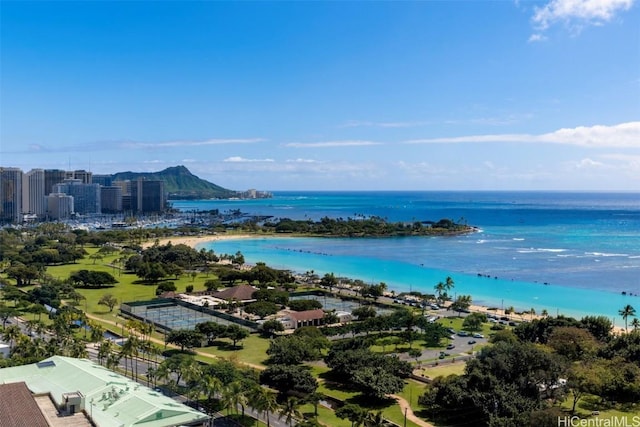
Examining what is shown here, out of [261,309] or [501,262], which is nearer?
[261,309]

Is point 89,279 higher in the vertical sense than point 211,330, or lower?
lower

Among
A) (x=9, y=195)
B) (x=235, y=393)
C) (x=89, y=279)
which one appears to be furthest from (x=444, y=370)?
(x=9, y=195)

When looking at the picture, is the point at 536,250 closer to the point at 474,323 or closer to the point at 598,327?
the point at 474,323

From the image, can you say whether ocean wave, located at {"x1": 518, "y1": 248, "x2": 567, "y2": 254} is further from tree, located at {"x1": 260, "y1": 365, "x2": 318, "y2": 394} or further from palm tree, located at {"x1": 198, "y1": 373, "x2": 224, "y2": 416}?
palm tree, located at {"x1": 198, "y1": 373, "x2": 224, "y2": 416}

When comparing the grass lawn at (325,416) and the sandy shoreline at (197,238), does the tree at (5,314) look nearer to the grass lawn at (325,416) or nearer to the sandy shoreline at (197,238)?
the grass lawn at (325,416)

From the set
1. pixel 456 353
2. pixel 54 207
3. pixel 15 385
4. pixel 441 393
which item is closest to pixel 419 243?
pixel 456 353
